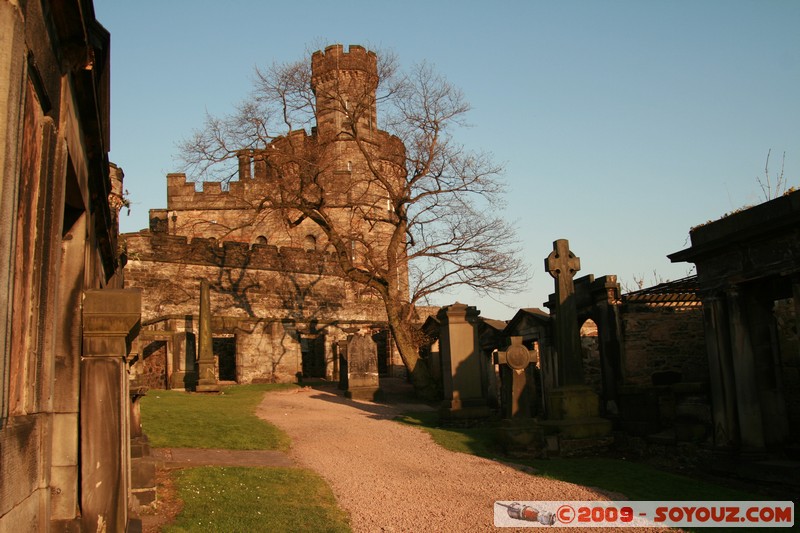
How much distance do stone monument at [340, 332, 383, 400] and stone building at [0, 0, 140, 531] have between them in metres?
17.7

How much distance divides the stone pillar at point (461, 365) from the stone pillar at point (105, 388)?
527 inches

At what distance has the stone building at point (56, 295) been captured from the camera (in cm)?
284

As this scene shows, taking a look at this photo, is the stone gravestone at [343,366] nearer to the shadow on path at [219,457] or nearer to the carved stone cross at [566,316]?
the carved stone cross at [566,316]

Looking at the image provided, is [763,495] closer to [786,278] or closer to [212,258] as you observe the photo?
[786,278]

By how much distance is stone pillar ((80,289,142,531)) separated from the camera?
5.09m

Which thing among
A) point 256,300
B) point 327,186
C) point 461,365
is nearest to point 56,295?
point 461,365

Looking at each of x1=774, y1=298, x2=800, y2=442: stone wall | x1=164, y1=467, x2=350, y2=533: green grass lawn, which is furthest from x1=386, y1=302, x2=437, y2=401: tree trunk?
x1=164, y1=467, x2=350, y2=533: green grass lawn

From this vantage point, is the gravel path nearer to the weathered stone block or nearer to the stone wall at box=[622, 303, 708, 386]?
the weathered stone block

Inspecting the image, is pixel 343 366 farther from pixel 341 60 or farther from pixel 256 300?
pixel 341 60

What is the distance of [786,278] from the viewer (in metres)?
12.0

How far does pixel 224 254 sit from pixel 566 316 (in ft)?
69.6

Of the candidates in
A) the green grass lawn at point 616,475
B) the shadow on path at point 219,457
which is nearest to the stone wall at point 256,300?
the green grass lawn at point 616,475

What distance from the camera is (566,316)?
1498cm

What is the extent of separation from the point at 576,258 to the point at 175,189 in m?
32.9
